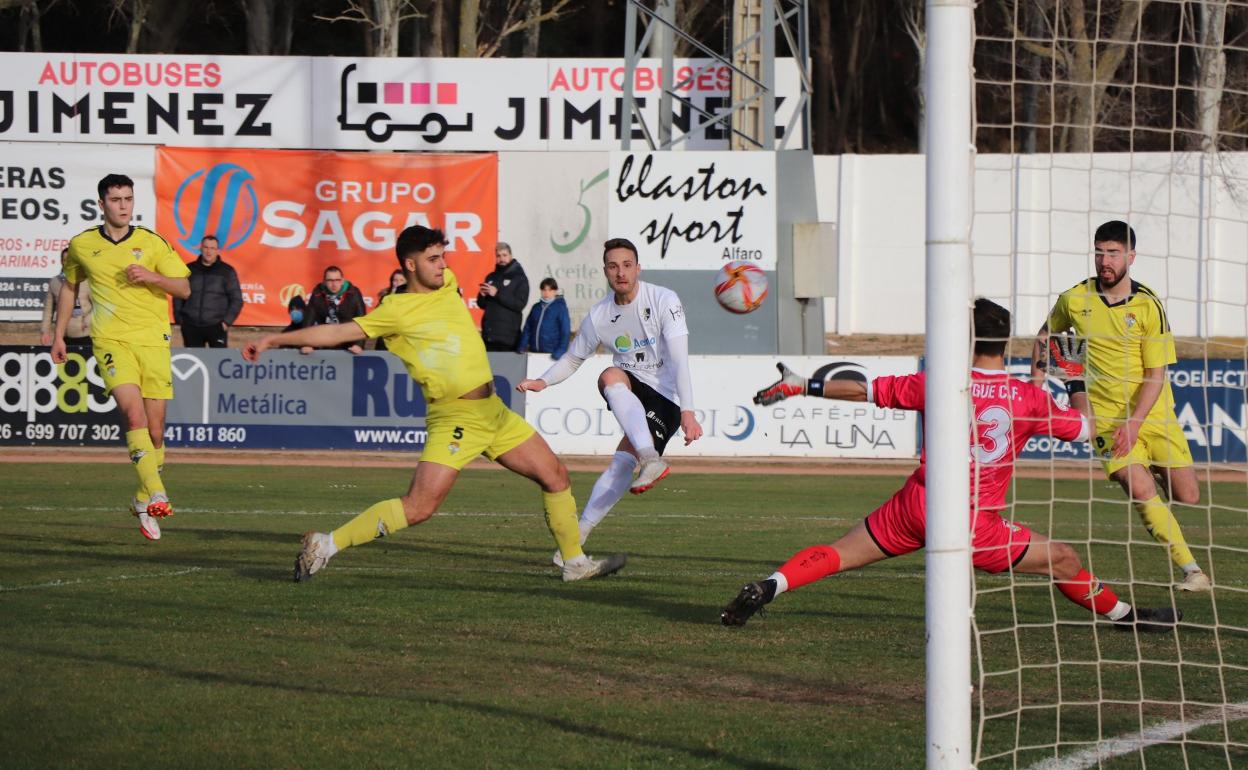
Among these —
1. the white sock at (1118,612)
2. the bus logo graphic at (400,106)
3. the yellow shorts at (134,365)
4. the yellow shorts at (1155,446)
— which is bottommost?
the white sock at (1118,612)

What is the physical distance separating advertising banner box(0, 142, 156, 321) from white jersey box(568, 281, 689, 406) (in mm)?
20990

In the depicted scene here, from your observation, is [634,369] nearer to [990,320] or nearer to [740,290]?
[990,320]

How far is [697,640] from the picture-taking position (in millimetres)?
7750

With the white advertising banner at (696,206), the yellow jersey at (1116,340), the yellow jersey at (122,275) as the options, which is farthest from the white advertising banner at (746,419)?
the yellow jersey at (1116,340)

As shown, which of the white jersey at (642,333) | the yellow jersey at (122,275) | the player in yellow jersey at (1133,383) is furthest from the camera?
the yellow jersey at (122,275)

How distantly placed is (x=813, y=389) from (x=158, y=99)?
26351mm

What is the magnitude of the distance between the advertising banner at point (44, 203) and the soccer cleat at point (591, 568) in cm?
2209

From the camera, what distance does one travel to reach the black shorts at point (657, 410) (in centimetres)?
1086

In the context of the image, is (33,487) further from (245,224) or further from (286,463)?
(245,224)

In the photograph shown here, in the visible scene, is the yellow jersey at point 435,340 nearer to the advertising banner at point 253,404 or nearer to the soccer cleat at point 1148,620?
the soccer cleat at point 1148,620

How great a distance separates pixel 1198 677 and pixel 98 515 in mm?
9107

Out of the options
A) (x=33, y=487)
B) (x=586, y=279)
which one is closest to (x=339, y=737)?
(x=33, y=487)

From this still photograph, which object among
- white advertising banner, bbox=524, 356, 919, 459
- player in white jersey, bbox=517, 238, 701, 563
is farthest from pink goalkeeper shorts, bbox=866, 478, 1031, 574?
white advertising banner, bbox=524, 356, 919, 459

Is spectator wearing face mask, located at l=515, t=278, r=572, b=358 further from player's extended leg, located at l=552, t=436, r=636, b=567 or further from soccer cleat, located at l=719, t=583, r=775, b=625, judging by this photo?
soccer cleat, located at l=719, t=583, r=775, b=625
